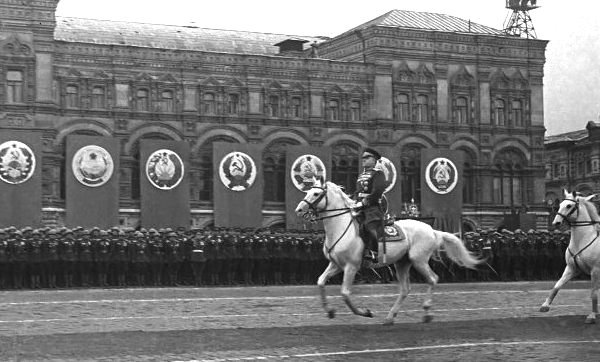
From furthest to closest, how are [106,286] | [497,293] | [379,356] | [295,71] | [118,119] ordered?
[295,71] < [118,119] < [106,286] < [497,293] < [379,356]

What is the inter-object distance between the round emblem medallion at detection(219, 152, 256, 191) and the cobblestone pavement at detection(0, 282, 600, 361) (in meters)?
25.2

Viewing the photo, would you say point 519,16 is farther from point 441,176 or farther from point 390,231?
point 390,231

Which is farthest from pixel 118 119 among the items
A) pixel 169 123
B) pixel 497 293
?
pixel 497 293

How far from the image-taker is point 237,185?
1901 inches

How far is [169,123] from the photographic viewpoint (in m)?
48.7

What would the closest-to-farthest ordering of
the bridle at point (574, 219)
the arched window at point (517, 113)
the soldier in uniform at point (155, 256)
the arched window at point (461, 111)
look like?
the bridle at point (574, 219)
the soldier in uniform at point (155, 256)
the arched window at point (461, 111)
the arched window at point (517, 113)

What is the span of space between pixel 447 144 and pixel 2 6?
2057cm

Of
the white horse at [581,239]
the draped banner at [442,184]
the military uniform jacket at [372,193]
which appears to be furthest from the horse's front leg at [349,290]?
the draped banner at [442,184]

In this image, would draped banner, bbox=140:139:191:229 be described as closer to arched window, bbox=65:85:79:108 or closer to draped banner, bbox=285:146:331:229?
arched window, bbox=65:85:79:108

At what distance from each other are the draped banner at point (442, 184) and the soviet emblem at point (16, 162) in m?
17.3

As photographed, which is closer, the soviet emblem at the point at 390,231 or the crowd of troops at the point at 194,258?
the soviet emblem at the point at 390,231

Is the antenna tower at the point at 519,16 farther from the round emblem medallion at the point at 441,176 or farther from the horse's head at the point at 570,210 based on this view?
the horse's head at the point at 570,210

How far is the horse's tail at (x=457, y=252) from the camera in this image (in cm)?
1716

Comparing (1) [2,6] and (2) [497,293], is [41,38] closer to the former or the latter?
(1) [2,6]
